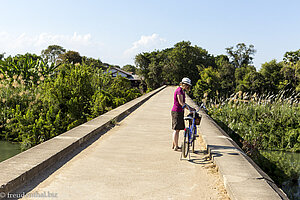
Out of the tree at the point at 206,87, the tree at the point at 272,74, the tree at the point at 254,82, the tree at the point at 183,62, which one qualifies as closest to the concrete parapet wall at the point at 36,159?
the tree at the point at 206,87

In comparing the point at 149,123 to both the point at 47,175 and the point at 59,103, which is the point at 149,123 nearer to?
the point at 59,103

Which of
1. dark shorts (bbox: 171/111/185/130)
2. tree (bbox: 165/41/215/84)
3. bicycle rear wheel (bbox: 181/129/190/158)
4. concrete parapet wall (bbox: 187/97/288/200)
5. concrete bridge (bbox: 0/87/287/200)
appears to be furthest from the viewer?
tree (bbox: 165/41/215/84)

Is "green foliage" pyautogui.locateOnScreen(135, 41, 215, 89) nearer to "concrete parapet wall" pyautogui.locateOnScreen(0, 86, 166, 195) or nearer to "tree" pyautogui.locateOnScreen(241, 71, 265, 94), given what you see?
"tree" pyautogui.locateOnScreen(241, 71, 265, 94)

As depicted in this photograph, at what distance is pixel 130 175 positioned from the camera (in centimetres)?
430

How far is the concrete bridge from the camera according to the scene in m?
3.57

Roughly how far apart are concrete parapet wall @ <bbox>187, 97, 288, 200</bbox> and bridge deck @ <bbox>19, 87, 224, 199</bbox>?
0.22 m

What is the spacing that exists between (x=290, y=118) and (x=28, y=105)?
10857 millimetres

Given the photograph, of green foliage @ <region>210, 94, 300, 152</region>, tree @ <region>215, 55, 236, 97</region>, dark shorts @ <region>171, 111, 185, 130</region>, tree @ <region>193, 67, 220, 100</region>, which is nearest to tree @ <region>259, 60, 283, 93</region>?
tree @ <region>215, 55, 236, 97</region>

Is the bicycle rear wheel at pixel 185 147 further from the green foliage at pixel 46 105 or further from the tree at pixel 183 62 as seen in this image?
the tree at pixel 183 62

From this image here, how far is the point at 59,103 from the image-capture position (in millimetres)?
12078

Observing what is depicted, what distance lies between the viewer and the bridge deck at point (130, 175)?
3639 mm

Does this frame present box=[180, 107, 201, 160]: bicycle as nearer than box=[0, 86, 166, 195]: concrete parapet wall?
No

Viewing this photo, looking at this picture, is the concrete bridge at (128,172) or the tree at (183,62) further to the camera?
the tree at (183,62)

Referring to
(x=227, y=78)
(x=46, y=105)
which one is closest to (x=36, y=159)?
(x=46, y=105)
